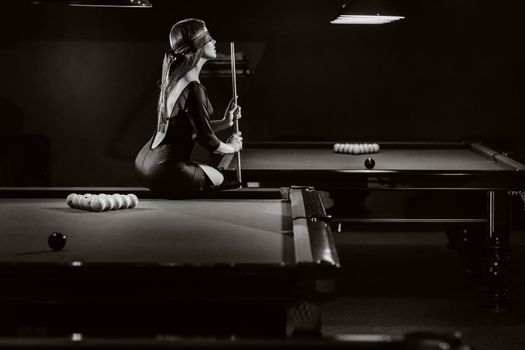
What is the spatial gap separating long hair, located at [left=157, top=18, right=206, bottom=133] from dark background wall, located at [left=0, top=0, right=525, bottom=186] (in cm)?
317

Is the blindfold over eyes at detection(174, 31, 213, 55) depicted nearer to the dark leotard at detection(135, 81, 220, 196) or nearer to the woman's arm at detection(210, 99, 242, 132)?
the dark leotard at detection(135, 81, 220, 196)

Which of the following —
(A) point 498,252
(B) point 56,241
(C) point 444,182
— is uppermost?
(B) point 56,241

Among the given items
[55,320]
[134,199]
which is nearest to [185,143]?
[134,199]

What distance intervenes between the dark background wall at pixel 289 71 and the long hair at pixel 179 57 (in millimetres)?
3168

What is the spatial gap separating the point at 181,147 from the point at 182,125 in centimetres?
11

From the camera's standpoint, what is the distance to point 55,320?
224 cm

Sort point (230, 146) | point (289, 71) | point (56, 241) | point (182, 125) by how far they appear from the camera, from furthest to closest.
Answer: point (289, 71)
point (230, 146)
point (182, 125)
point (56, 241)

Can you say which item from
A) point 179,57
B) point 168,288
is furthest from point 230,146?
point 168,288

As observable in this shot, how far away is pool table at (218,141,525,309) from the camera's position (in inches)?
169

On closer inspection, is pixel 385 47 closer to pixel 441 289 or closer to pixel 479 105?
pixel 479 105

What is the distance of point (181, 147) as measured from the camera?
3.88m

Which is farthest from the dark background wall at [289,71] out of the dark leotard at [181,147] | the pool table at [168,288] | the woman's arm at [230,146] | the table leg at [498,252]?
the pool table at [168,288]

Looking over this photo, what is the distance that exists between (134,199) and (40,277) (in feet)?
4.07

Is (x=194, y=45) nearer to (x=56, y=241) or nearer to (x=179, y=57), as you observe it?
(x=179, y=57)
